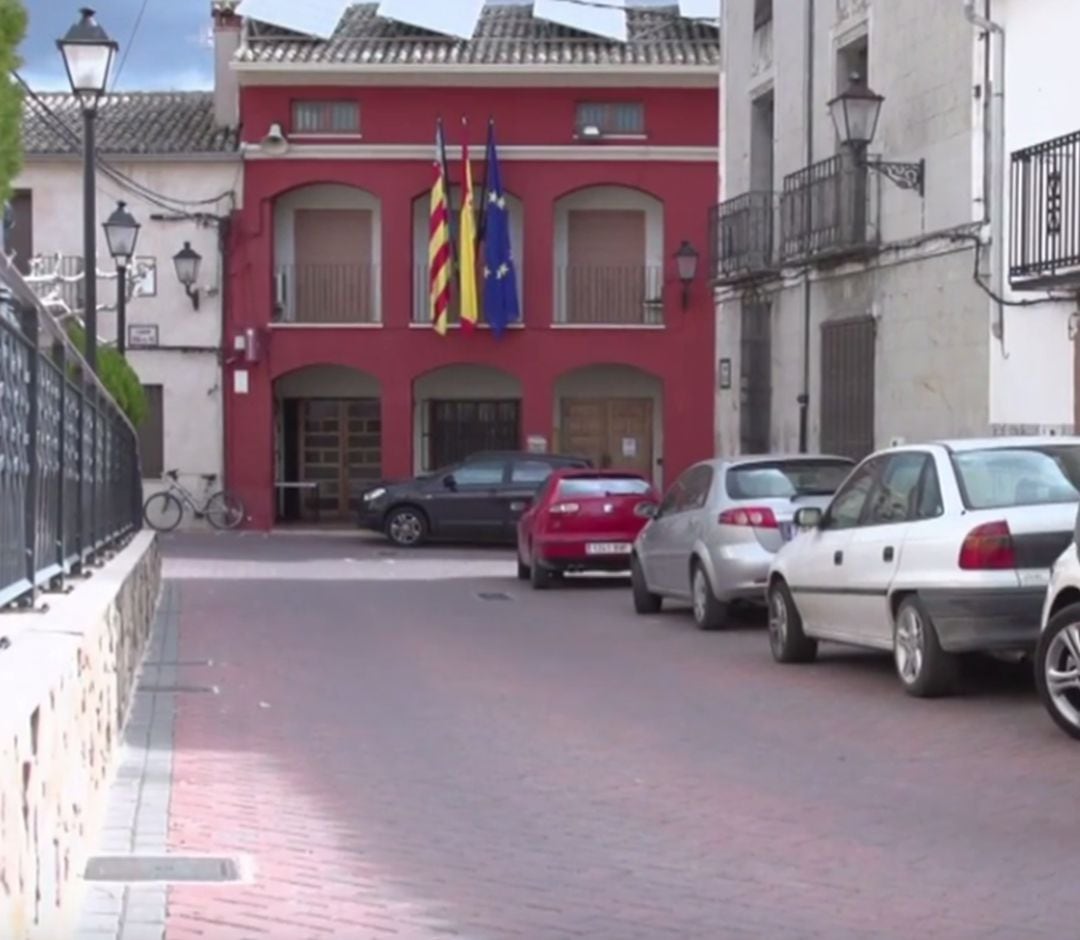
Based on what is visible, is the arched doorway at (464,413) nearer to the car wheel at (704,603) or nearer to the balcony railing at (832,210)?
the balcony railing at (832,210)

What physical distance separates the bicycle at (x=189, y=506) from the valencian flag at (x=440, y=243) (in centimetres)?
507

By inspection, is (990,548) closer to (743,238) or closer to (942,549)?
(942,549)

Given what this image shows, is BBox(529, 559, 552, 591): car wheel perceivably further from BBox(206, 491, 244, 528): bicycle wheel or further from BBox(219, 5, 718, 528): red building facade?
BBox(206, 491, 244, 528): bicycle wheel

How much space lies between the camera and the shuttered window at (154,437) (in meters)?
40.3

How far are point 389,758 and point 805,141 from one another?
1713 cm

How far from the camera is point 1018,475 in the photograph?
13.1 m

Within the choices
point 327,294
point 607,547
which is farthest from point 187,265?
point 607,547

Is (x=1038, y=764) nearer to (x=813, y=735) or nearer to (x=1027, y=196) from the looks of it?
(x=813, y=735)

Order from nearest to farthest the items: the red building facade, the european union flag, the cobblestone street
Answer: the cobblestone street → the european union flag → the red building facade

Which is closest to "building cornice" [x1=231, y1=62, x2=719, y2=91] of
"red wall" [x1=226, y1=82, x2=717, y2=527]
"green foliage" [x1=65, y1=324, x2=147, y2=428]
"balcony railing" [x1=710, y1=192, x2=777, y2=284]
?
"red wall" [x1=226, y1=82, x2=717, y2=527]

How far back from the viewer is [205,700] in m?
14.0

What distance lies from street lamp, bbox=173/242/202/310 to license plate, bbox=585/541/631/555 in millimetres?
15637

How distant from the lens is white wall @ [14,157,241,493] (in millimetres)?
39938

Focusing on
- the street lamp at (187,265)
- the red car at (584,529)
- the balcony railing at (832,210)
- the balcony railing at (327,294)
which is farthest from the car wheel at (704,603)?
the balcony railing at (327,294)
